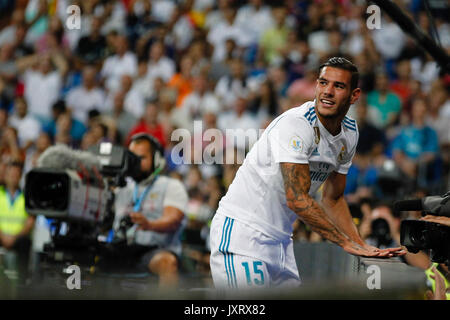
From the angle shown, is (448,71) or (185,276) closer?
(448,71)

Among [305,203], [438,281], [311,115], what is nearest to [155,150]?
[311,115]

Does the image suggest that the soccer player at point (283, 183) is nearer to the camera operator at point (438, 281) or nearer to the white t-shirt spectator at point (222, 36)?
the camera operator at point (438, 281)

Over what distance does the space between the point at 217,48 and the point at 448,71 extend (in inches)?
252

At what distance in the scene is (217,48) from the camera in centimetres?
1001

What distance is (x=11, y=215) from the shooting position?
7.37 m

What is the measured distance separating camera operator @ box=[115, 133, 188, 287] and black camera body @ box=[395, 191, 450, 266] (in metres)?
2.68

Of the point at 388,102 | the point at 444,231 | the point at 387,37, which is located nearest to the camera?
the point at 444,231

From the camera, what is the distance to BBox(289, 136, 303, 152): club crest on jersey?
136 inches

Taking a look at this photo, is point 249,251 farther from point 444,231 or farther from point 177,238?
point 177,238

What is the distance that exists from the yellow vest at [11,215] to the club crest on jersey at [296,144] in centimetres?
436

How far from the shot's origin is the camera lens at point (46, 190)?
4.42 meters

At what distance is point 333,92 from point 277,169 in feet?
1.63

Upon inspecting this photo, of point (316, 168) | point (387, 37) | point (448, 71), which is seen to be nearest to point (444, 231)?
point (316, 168)

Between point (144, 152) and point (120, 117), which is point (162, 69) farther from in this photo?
point (144, 152)
